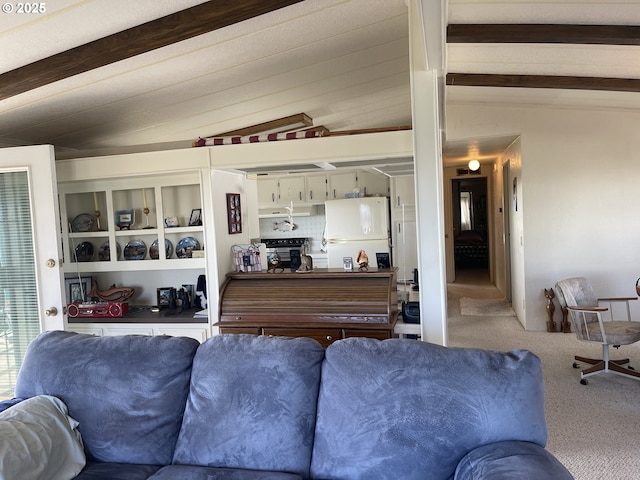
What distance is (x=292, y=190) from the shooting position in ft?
25.3

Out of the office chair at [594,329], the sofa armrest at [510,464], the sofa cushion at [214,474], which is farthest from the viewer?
the office chair at [594,329]

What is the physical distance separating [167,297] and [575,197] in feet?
14.8

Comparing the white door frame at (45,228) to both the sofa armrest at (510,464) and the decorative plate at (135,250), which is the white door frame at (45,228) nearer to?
the decorative plate at (135,250)

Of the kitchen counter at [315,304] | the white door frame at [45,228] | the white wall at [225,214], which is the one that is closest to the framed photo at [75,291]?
the white door frame at [45,228]

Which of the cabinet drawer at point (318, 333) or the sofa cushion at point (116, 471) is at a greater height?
the cabinet drawer at point (318, 333)

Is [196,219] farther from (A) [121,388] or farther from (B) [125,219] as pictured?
(A) [121,388]

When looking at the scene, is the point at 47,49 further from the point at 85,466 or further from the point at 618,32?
the point at 618,32

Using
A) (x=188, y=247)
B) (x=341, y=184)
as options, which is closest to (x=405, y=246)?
(x=341, y=184)

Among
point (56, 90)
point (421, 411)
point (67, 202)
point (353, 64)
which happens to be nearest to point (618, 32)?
point (353, 64)

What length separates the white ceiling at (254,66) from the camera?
258cm

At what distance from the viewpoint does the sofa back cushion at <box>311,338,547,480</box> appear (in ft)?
5.53

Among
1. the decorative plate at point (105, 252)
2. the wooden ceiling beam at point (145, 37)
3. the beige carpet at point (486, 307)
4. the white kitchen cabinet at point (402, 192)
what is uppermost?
the wooden ceiling beam at point (145, 37)

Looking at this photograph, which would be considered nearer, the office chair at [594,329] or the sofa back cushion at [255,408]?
the sofa back cushion at [255,408]

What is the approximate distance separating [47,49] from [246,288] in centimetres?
194
